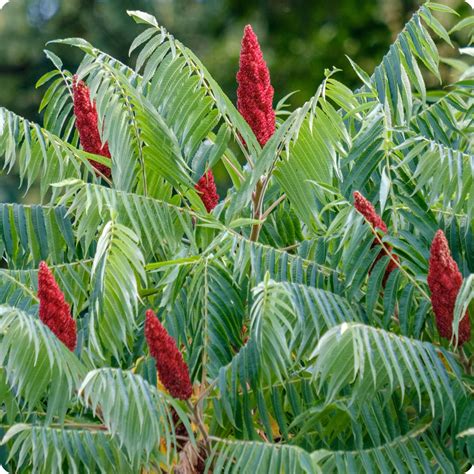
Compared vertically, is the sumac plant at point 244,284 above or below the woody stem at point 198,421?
above

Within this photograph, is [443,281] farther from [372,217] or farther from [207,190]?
[207,190]

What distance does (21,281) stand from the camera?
398 cm

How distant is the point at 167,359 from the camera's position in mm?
3402

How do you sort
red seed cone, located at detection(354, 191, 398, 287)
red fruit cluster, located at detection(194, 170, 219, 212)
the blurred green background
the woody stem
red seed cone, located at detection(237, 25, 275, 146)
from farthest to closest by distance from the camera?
1. the blurred green background
2. red fruit cluster, located at detection(194, 170, 219, 212)
3. red seed cone, located at detection(237, 25, 275, 146)
4. red seed cone, located at detection(354, 191, 398, 287)
5. the woody stem

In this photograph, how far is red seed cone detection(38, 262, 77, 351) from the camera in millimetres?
3434

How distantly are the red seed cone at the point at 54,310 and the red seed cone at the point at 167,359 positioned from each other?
9.5 inches

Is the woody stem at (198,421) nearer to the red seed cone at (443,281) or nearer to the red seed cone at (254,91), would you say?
the red seed cone at (443,281)

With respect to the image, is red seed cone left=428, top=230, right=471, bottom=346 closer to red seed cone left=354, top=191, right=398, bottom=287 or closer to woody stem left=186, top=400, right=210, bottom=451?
red seed cone left=354, top=191, right=398, bottom=287

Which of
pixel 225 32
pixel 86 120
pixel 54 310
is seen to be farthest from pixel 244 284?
pixel 225 32

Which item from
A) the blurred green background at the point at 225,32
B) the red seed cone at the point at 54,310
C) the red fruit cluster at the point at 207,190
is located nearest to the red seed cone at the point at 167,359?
the red seed cone at the point at 54,310

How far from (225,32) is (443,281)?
10.3 metres

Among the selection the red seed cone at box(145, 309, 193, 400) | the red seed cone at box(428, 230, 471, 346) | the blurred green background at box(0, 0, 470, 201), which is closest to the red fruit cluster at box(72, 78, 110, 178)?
the red seed cone at box(145, 309, 193, 400)

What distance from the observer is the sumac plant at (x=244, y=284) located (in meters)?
3.34

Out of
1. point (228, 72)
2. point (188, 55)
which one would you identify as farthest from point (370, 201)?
point (228, 72)
